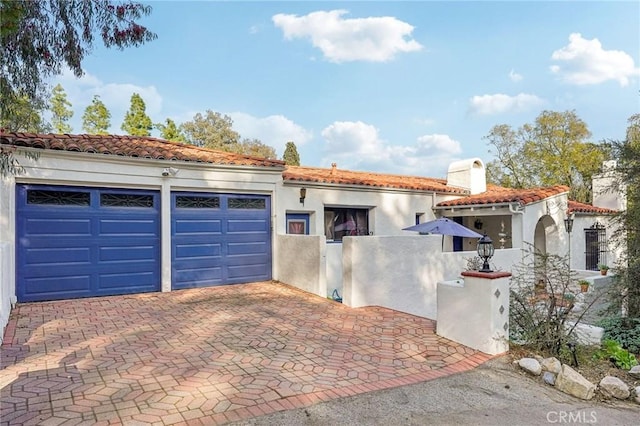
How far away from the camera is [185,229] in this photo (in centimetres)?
984

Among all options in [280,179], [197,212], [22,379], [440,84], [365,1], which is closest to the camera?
[22,379]

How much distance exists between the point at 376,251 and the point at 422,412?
4943 mm

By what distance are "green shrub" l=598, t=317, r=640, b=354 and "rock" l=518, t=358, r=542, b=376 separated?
296cm

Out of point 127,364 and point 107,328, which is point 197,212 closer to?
point 107,328

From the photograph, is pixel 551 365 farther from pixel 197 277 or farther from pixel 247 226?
pixel 197 277

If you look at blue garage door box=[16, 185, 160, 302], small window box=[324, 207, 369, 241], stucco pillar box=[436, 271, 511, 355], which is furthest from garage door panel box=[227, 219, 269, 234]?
stucco pillar box=[436, 271, 511, 355]

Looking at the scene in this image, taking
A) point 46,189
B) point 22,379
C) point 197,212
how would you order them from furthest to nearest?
1. point 197,212
2. point 46,189
3. point 22,379

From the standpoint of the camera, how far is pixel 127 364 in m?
4.73

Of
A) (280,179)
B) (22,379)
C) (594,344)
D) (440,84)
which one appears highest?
(440,84)

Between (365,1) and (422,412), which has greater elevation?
(365,1)

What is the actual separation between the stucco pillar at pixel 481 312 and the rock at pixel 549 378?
29.4 inches

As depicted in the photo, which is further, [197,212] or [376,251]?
[197,212]

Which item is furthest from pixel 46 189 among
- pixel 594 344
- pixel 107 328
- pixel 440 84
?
pixel 440 84

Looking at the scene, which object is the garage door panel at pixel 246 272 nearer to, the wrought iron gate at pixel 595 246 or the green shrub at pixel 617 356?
the green shrub at pixel 617 356
